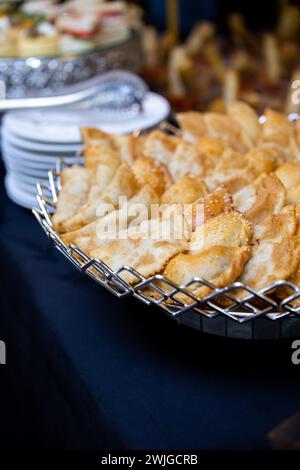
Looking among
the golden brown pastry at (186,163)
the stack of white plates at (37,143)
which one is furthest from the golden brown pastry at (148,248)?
the stack of white plates at (37,143)

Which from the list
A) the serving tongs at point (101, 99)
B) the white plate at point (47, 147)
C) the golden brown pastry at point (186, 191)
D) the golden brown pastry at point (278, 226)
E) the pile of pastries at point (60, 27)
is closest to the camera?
the golden brown pastry at point (278, 226)

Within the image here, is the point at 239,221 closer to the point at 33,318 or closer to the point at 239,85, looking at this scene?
the point at 33,318

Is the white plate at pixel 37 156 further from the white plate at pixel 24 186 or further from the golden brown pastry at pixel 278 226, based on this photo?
the golden brown pastry at pixel 278 226

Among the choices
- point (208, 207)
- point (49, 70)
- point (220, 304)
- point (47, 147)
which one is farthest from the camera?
point (49, 70)

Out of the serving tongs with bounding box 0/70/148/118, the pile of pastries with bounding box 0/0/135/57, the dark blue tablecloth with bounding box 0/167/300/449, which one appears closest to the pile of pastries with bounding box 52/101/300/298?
the dark blue tablecloth with bounding box 0/167/300/449

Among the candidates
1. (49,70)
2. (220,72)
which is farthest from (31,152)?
(220,72)

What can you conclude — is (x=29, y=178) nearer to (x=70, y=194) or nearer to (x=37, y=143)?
(x=37, y=143)

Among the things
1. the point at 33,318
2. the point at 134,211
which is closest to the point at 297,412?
the point at 134,211
